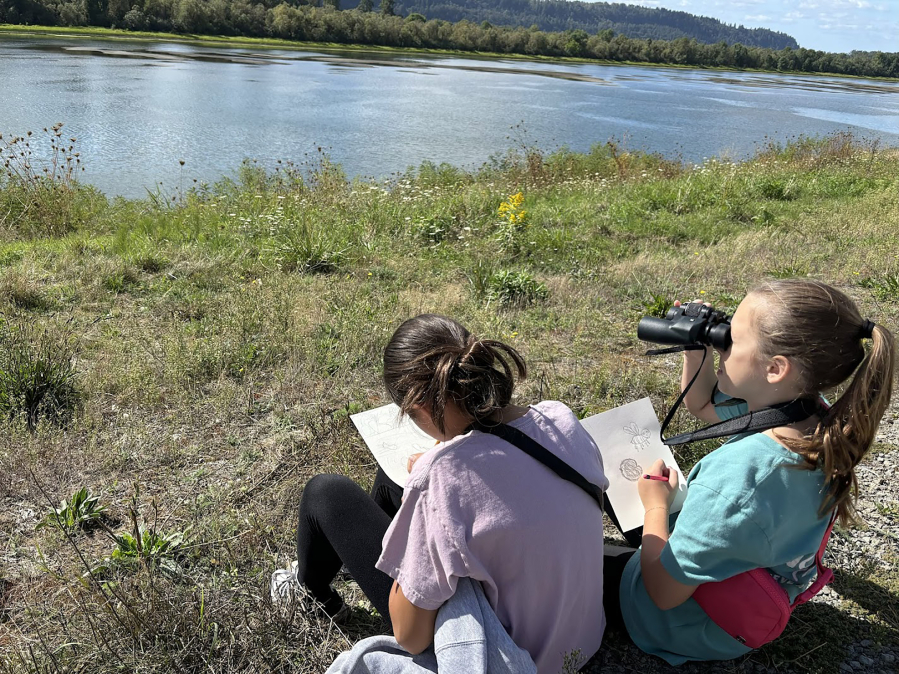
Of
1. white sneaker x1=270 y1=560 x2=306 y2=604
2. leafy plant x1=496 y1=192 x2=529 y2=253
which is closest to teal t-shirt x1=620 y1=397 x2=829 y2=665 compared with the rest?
white sneaker x1=270 y1=560 x2=306 y2=604

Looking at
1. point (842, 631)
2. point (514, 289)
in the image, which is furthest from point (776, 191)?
point (842, 631)

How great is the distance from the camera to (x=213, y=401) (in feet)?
10.1

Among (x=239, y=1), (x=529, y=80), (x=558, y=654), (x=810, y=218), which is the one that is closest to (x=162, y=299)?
(x=558, y=654)

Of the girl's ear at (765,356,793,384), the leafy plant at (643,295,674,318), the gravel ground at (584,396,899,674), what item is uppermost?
the girl's ear at (765,356,793,384)

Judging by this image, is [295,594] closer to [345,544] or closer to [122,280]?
[345,544]

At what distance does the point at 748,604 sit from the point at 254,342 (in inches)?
112

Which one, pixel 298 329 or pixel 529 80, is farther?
pixel 529 80

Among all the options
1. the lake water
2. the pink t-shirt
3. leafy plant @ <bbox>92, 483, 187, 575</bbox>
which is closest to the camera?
the pink t-shirt

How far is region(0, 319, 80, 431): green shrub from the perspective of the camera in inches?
116

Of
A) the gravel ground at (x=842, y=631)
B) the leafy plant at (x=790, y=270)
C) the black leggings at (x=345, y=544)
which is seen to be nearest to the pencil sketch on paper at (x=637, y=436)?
the black leggings at (x=345, y=544)

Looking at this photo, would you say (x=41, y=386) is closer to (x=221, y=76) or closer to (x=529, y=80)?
(x=221, y=76)

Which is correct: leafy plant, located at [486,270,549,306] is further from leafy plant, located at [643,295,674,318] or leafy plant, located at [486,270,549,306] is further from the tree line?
the tree line

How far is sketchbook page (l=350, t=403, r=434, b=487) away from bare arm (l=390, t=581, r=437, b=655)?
2.23 feet

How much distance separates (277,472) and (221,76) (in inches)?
925
